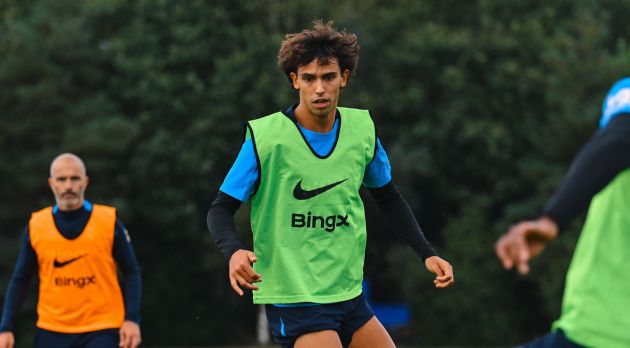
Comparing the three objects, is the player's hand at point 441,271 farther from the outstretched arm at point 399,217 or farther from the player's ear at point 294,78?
the player's ear at point 294,78

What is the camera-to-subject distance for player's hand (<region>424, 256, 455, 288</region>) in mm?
5480

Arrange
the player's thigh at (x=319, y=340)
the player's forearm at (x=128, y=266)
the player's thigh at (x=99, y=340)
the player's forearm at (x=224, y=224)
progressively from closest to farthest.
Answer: the player's forearm at (x=224, y=224)
the player's thigh at (x=319, y=340)
the player's thigh at (x=99, y=340)
the player's forearm at (x=128, y=266)

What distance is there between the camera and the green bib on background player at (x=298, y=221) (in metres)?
5.43

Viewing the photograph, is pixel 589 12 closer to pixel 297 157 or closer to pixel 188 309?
pixel 188 309

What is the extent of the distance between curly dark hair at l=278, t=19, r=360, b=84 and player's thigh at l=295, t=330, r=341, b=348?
1.35m

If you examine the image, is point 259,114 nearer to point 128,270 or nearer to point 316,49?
point 128,270

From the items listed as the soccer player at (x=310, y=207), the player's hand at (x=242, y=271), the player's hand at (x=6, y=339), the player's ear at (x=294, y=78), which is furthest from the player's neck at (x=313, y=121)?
the player's hand at (x=6, y=339)

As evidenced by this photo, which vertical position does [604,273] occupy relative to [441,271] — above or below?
above

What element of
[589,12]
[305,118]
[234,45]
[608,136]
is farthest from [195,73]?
[608,136]

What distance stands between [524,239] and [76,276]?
5.01m

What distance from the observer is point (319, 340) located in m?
5.30

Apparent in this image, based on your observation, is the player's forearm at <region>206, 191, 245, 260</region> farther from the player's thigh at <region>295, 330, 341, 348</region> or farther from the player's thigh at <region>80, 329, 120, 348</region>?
the player's thigh at <region>80, 329, 120, 348</region>

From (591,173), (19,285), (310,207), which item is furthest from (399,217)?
(19,285)

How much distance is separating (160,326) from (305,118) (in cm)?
2772
